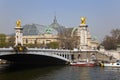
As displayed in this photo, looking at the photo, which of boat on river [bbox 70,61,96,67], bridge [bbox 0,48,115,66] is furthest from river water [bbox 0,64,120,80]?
bridge [bbox 0,48,115,66]

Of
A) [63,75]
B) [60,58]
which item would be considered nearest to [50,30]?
[60,58]

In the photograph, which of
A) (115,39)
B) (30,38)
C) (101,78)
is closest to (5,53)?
(101,78)

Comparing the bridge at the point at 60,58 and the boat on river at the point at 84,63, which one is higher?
the bridge at the point at 60,58

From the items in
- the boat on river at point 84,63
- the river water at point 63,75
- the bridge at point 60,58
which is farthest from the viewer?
the bridge at point 60,58

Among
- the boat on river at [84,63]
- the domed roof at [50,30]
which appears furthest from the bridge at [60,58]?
the domed roof at [50,30]

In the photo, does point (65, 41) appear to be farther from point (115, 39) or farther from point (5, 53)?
point (5, 53)

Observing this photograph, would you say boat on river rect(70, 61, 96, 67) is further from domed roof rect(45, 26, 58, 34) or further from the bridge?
domed roof rect(45, 26, 58, 34)

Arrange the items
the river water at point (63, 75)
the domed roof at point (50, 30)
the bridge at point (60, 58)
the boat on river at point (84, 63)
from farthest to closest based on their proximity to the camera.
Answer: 1. the domed roof at point (50, 30)
2. the bridge at point (60, 58)
3. the boat on river at point (84, 63)
4. the river water at point (63, 75)

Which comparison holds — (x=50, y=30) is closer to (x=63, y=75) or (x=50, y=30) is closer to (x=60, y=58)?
(x=60, y=58)

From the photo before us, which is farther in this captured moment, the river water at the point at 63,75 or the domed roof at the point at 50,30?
the domed roof at the point at 50,30

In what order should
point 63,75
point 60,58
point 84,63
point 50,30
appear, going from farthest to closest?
point 50,30
point 60,58
point 84,63
point 63,75

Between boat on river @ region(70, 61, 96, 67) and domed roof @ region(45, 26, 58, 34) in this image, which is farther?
domed roof @ region(45, 26, 58, 34)

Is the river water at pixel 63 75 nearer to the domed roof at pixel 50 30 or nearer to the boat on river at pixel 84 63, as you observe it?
the boat on river at pixel 84 63

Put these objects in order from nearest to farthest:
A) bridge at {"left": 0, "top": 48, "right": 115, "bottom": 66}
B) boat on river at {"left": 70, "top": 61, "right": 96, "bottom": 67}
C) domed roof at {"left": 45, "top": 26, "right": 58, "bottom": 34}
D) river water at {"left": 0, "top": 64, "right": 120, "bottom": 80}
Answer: river water at {"left": 0, "top": 64, "right": 120, "bottom": 80}
boat on river at {"left": 70, "top": 61, "right": 96, "bottom": 67}
bridge at {"left": 0, "top": 48, "right": 115, "bottom": 66}
domed roof at {"left": 45, "top": 26, "right": 58, "bottom": 34}
